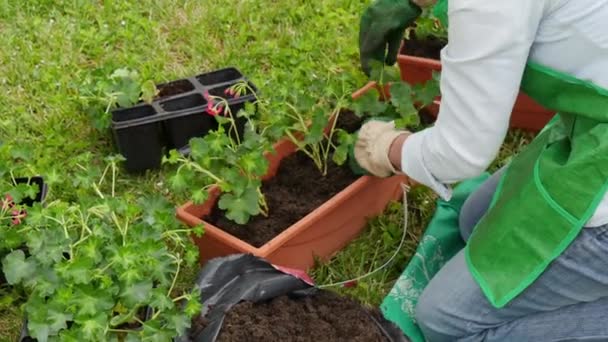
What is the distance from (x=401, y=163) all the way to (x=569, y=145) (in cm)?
39

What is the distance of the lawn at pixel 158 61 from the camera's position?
2320 mm

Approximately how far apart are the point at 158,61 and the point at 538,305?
1858mm

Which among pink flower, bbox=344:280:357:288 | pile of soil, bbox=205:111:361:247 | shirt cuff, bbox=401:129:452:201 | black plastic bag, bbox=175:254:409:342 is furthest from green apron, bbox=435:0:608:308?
pile of soil, bbox=205:111:361:247

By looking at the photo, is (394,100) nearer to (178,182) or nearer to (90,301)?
(178,182)

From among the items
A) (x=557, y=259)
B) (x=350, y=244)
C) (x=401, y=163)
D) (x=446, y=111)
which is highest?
(x=446, y=111)

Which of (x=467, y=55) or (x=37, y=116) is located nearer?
(x=467, y=55)

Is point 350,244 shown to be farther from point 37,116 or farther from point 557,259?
point 37,116

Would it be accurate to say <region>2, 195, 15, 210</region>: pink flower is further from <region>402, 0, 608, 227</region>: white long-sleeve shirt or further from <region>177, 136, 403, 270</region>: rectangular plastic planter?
<region>402, 0, 608, 227</region>: white long-sleeve shirt

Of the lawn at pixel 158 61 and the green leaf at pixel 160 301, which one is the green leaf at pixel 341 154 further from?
the green leaf at pixel 160 301

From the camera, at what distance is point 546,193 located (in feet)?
5.32

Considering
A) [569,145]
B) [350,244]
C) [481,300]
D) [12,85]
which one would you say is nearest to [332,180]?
[350,244]

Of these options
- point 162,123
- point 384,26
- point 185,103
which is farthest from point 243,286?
point 185,103

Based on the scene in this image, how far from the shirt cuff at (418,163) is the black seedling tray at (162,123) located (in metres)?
0.78

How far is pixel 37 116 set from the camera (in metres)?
2.71
